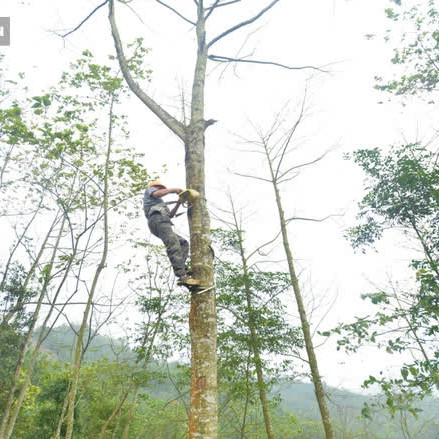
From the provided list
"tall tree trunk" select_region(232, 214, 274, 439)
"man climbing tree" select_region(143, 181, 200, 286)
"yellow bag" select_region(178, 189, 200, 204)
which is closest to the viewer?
"yellow bag" select_region(178, 189, 200, 204)

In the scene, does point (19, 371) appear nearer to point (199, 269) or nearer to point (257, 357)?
point (257, 357)

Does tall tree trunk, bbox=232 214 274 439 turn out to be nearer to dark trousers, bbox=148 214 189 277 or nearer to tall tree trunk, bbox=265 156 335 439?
tall tree trunk, bbox=265 156 335 439

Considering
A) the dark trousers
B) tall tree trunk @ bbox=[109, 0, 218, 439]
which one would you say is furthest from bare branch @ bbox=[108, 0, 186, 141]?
the dark trousers

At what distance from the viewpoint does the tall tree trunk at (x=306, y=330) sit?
22.5 feet

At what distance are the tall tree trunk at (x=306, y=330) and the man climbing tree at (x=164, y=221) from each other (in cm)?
508

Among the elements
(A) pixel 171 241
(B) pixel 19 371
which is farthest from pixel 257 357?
(B) pixel 19 371

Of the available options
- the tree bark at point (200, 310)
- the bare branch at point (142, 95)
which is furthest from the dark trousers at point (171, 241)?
the bare branch at point (142, 95)

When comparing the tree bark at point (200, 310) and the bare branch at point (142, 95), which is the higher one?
the bare branch at point (142, 95)

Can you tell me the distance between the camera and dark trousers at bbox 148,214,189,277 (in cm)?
325

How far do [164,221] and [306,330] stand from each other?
540cm

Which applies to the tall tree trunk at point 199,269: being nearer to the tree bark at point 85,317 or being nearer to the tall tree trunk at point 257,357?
the tree bark at point 85,317

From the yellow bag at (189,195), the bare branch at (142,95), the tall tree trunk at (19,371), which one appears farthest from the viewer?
the tall tree trunk at (19,371)

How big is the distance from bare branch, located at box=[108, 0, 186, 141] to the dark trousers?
94 cm

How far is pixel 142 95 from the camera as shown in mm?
3939
